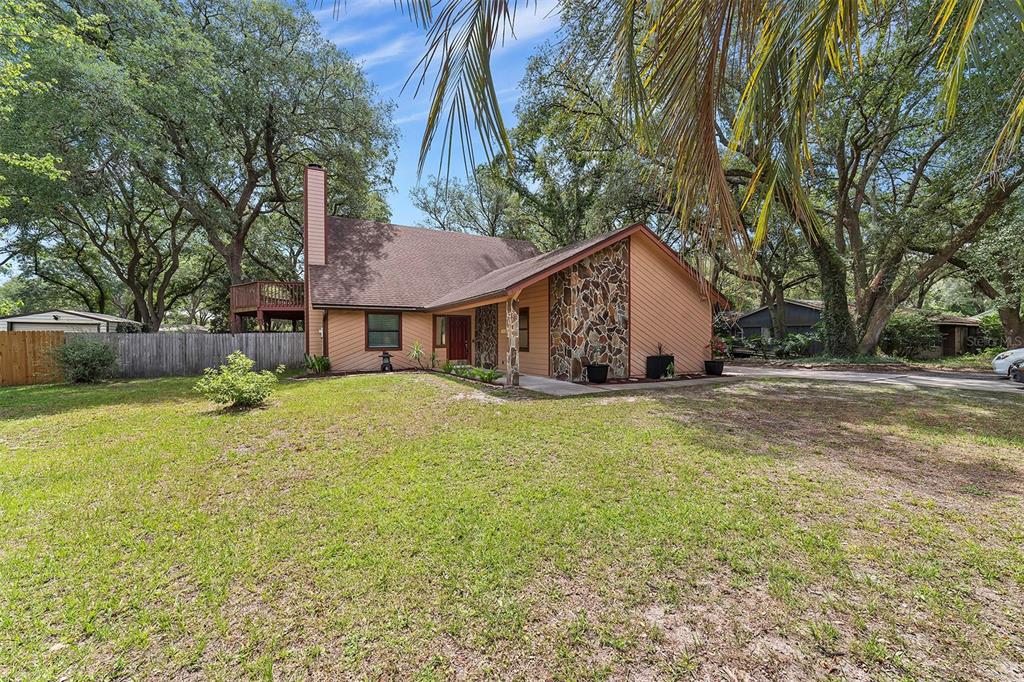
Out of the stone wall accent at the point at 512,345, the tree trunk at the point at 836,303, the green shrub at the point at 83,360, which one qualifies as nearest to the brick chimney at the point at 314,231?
the green shrub at the point at 83,360

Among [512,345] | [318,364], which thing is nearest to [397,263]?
[318,364]

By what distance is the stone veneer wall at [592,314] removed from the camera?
11016mm

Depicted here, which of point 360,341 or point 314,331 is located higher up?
point 314,331

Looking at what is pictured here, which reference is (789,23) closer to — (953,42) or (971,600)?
(953,42)

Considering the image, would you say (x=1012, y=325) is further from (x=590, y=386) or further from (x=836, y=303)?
(x=590, y=386)

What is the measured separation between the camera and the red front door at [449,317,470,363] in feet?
52.2

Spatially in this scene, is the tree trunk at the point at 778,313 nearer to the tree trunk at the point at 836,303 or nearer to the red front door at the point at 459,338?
the tree trunk at the point at 836,303

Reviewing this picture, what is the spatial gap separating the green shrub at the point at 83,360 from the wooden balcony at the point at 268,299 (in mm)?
4299

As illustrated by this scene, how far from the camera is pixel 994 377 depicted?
1181 cm

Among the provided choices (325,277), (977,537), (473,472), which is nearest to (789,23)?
(977,537)

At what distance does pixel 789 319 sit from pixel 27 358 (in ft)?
107

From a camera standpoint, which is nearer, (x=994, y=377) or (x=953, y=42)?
(x=953, y=42)

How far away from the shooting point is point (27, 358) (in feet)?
38.4

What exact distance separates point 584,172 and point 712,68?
19.4 meters
